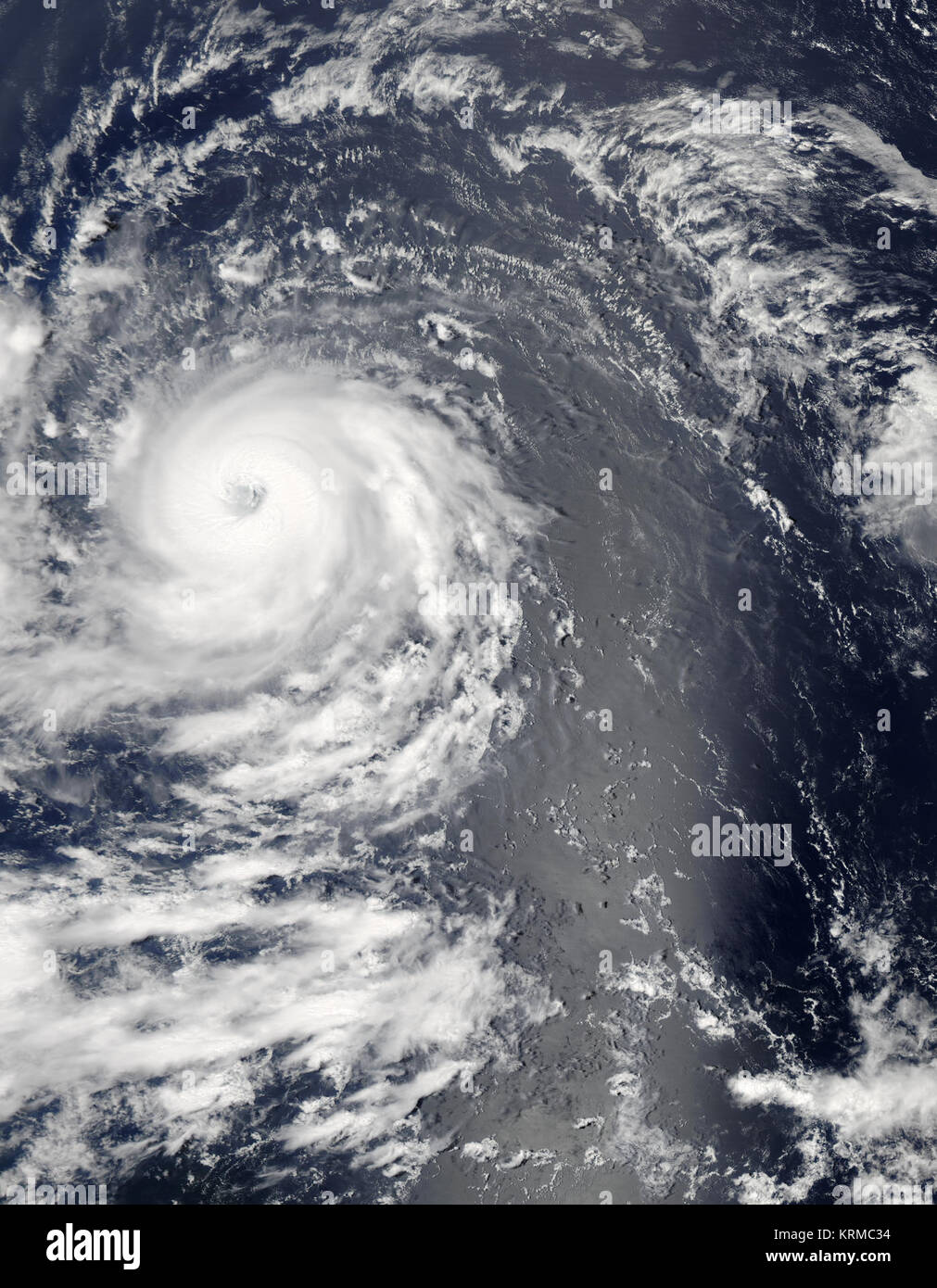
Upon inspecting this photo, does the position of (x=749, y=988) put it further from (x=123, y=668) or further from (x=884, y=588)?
(x=123, y=668)

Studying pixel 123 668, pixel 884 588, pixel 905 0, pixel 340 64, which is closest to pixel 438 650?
pixel 123 668

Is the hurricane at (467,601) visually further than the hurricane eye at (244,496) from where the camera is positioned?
No

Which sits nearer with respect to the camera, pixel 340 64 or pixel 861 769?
pixel 861 769

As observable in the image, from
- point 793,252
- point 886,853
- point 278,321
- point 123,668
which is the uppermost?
point 793,252

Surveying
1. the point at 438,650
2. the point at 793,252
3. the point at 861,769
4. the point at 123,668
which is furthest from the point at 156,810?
the point at 793,252

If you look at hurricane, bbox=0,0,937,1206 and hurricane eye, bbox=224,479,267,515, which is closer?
hurricane, bbox=0,0,937,1206

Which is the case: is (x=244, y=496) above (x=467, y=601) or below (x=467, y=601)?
above

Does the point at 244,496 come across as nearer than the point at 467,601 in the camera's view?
No

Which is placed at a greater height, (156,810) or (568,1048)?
(156,810)

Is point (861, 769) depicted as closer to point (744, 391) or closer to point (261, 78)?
point (744, 391)
